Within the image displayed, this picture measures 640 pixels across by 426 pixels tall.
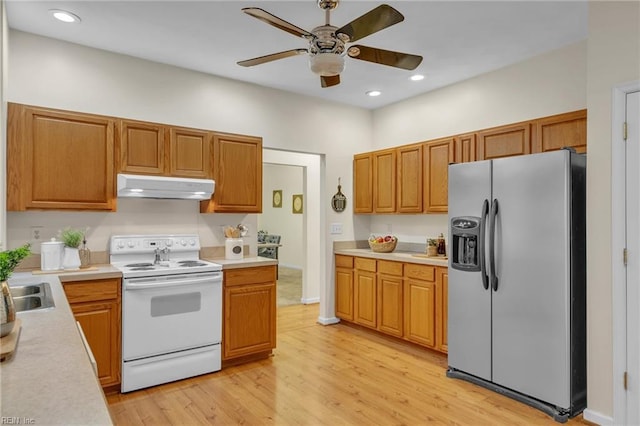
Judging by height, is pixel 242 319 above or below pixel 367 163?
below

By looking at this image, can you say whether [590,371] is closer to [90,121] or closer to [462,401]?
[462,401]

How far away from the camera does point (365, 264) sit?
4629 millimetres

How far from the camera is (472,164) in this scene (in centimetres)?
329

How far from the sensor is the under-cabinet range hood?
10.9 feet

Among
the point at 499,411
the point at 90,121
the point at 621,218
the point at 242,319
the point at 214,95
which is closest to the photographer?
the point at 621,218

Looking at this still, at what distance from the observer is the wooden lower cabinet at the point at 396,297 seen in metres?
3.79

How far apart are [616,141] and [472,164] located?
971 millimetres

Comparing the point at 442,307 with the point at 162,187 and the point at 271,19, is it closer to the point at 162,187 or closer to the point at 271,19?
the point at 162,187

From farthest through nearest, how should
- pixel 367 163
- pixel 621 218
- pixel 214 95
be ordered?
pixel 367 163 → pixel 214 95 → pixel 621 218

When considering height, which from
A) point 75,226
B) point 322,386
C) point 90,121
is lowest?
point 322,386

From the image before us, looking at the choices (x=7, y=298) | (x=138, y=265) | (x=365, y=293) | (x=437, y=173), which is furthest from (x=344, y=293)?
(x=7, y=298)

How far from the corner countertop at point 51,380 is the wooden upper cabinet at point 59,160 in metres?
1.83

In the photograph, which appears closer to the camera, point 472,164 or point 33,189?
point 33,189

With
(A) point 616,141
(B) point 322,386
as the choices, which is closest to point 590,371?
(A) point 616,141
